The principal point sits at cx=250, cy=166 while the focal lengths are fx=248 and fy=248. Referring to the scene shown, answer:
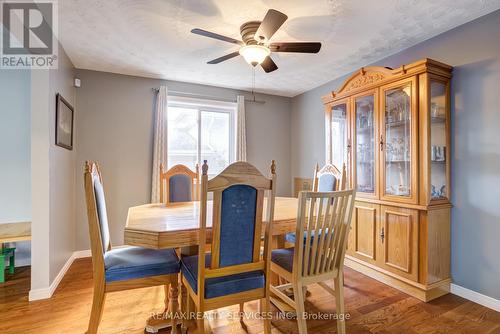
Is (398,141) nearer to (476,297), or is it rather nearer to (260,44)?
(476,297)

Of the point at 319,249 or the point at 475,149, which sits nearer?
the point at 319,249

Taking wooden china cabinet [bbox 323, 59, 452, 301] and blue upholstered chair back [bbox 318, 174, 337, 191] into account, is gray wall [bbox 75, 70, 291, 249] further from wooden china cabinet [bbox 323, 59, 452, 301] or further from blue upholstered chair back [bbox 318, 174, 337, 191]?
wooden china cabinet [bbox 323, 59, 452, 301]

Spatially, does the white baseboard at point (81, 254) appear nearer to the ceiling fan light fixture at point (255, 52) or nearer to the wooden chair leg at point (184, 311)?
the wooden chair leg at point (184, 311)

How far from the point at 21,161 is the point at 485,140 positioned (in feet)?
15.5

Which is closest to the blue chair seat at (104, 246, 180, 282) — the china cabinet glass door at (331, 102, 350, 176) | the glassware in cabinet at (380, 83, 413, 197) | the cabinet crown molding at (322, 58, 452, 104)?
the glassware in cabinet at (380, 83, 413, 197)

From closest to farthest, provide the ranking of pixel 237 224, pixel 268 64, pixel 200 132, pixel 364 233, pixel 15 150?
pixel 237 224 < pixel 268 64 < pixel 364 233 < pixel 15 150 < pixel 200 132

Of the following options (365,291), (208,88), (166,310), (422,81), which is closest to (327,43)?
(422,81)

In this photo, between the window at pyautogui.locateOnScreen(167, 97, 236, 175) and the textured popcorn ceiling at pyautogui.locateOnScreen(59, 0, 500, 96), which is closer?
the textured popcorn ceiling at pyautogui.locateOnScreen(59, 0, 500, 96)

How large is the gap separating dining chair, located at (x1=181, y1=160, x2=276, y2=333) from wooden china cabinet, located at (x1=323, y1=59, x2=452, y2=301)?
156 cm

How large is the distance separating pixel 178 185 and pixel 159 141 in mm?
1050

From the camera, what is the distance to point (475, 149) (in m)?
2.16

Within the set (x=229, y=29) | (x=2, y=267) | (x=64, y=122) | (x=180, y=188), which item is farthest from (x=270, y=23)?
(x=2, y=267)

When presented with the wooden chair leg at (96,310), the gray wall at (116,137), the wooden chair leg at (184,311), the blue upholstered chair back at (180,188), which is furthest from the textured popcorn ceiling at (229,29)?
the wooden chair leg at (184,311)
